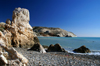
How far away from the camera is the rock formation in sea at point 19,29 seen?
12.6 meters

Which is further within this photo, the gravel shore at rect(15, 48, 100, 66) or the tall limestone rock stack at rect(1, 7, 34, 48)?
the tall limestone rock stack at rect(1, 7, 34, 48)

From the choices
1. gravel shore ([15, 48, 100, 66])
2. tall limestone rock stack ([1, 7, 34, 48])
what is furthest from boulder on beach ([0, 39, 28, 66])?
tall limestone rock stack ([1, 7, 34, 48])

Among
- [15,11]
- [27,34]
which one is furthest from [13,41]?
[15,11]

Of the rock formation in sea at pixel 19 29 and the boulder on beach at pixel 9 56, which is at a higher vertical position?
the rock formation in sea at pixel 19 29

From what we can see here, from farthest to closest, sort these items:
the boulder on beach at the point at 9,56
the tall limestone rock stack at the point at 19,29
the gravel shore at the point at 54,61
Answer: the tall limestone rock stack at the point at 19,29 < the gravel shore at the point at 54,61 < the boulder on beach at the point at 9,56

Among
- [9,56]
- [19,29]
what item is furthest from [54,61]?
[19,29]

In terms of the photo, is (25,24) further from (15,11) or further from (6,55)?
(6,55)

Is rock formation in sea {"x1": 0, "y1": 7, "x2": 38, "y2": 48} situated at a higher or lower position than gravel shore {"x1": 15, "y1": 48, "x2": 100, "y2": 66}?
higher

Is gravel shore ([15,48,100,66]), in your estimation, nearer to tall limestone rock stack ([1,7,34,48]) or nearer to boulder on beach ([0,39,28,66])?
boulder on beach ([0,39,28,66])

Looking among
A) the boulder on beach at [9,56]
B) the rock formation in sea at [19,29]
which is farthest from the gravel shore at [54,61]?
the rock formation in sea at [19,29]

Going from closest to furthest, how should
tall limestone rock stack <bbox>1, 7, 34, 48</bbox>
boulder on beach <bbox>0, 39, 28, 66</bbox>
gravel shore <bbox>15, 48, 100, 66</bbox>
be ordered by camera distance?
boulder on beach <bbox>0, 39, 28, 66</bbox>, gravel shore <bbox>15, 48, 100, 66</bbox>, tall limestone rock stack <bbox>1, 7, 34, 48</bbox>

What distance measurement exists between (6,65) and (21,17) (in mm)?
13688

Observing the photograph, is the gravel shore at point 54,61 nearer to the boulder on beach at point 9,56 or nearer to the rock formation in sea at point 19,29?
the boulder on beach at point 9,56

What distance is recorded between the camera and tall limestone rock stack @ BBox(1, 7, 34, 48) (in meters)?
12.6
